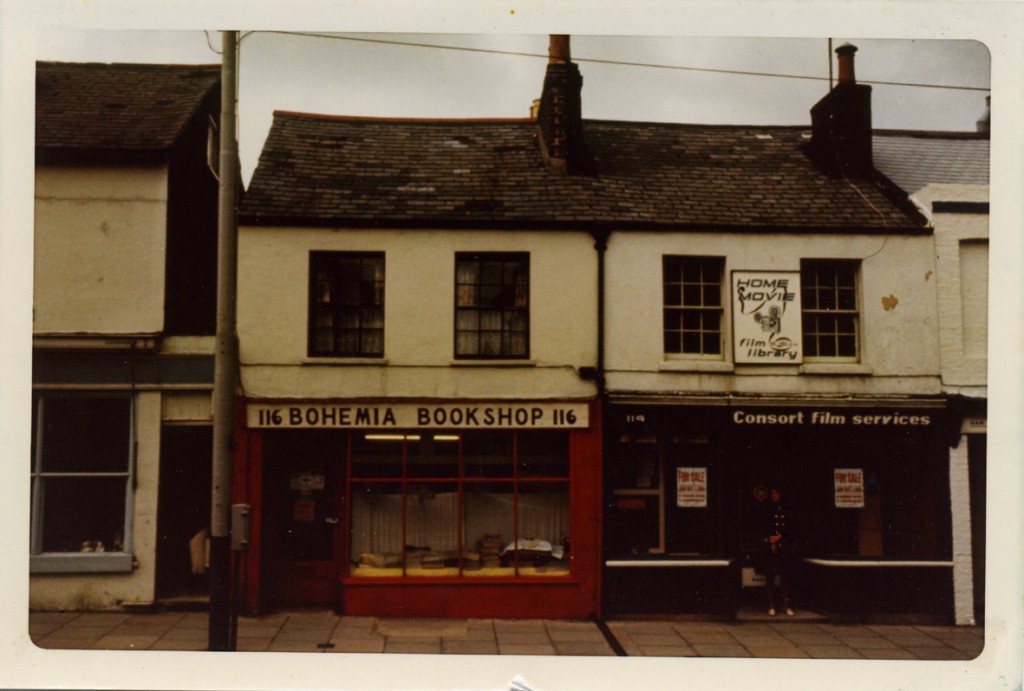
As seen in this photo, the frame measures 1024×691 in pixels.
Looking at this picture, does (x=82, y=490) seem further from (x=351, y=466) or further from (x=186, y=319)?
(x=351, y=466)

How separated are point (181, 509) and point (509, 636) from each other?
3415 mm

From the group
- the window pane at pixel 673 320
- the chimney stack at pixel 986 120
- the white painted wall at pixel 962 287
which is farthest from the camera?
the window pane at pixel 673 320

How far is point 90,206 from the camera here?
6.93m

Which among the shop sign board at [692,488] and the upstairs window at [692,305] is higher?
the upstairs window at [692,305]

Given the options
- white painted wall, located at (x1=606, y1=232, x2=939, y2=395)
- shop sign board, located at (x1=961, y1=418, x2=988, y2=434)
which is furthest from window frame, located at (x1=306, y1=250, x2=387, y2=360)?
shop sign board, located at (x1=961, y1=418, x2=988, y2=434)

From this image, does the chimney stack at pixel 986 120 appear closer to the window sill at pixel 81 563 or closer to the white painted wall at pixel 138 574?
the white painted wall at pixel 138 574

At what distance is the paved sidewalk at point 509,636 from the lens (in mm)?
6227

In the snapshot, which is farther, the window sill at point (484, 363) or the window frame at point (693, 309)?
the window frame at point (693, 309)

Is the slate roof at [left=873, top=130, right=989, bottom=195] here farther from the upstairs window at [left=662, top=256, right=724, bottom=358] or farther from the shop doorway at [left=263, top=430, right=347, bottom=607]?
the shop doorway at [left=263, top=430, right=347, bottom=607]

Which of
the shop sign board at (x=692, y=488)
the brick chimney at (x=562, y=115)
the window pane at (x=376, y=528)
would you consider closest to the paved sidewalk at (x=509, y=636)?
the window pane at (x=376, y=528)

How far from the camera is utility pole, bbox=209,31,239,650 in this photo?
18.9ft

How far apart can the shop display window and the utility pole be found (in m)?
1.43

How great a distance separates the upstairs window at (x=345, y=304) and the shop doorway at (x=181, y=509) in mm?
1683

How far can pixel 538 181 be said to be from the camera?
739 centimetres
